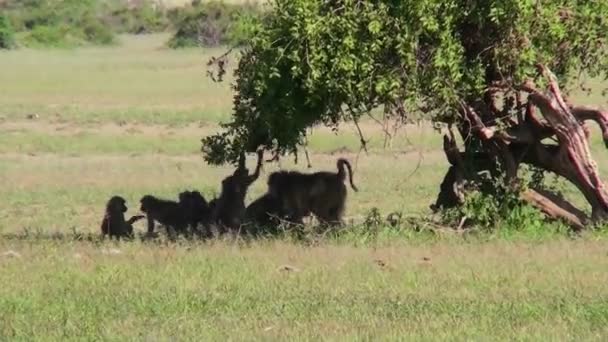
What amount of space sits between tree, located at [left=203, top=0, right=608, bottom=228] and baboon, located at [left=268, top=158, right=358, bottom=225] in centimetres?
178

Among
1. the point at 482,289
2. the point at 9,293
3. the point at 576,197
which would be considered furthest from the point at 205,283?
the point at 576,197

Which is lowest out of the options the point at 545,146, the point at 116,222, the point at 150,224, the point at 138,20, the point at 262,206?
the point at 150,224

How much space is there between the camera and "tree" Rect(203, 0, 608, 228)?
12.6 meters

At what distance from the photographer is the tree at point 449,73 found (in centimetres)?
1259

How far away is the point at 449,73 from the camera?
1266cm

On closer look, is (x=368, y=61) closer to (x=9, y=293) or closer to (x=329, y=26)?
(x=329, y=26)

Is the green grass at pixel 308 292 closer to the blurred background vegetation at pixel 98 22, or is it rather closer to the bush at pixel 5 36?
the blurred background vegetation at pixel 98 22

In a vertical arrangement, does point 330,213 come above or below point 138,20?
below

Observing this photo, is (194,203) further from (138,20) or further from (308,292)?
(138,20)

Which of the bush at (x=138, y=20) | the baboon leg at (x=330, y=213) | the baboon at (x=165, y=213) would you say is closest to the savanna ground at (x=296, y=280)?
the baboon leg at (x=330, y=213)

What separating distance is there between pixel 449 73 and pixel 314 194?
138 inches

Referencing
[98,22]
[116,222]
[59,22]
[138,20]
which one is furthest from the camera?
[138,20]

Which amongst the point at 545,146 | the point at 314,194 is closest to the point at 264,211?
the point at 314,194

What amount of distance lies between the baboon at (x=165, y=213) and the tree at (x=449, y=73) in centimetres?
236
